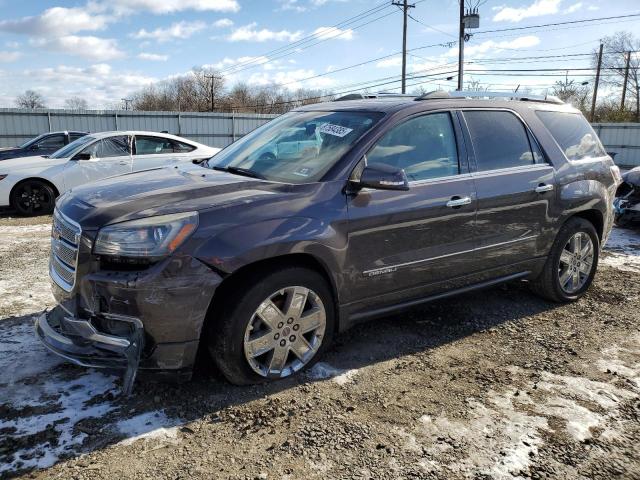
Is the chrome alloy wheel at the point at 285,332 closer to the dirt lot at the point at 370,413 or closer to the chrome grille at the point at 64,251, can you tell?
the dirt lot at the point at 370,413

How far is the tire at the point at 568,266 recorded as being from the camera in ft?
15.5

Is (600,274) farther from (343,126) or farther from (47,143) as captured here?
(47,143)

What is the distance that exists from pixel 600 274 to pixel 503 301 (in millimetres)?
1733

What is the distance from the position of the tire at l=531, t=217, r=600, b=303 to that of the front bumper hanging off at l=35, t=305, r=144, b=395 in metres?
3.57

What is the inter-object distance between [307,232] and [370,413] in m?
1.13

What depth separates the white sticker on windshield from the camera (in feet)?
12.1

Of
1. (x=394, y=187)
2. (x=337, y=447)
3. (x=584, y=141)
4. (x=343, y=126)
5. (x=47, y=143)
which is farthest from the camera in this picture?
(x=47, y=143)

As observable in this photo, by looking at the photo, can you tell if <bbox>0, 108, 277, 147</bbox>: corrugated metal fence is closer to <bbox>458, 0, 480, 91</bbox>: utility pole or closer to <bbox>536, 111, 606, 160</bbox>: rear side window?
<bbox>458, 0, 480, 91</bbox>: utility pole

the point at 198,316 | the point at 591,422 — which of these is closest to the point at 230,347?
the point at 198,316

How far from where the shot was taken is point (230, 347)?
3.04m

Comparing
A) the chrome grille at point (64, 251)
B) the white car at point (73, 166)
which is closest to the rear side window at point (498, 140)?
the chrome grille at point (64, 251)

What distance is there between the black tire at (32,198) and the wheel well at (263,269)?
7702mm

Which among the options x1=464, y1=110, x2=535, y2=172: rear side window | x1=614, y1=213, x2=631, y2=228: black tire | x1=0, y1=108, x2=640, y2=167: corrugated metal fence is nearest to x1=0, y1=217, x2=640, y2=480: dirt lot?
x1=464, y1=110, x2=535, y2=172: rear side window

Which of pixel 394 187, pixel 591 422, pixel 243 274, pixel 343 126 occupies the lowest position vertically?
pixel 591 422
